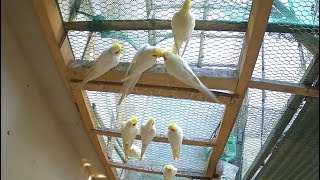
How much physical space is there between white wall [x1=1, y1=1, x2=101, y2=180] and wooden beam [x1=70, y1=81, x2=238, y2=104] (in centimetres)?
24

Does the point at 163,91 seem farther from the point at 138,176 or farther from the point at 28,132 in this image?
the point at 138,176

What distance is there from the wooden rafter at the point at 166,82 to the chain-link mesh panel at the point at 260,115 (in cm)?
10

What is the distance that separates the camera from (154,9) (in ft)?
4.21

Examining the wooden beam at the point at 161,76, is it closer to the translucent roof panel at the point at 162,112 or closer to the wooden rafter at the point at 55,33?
the wooden rafter at the point at 55,33

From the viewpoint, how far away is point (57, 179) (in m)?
2.29

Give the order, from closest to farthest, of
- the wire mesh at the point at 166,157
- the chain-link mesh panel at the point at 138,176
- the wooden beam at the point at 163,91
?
the wooden beam at the point at 163,91
the wire mesh at the point at 166,157
the chain-link mesh panel at the point at 138,176

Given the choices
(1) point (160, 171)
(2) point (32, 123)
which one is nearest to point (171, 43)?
(2) point (32, 123)

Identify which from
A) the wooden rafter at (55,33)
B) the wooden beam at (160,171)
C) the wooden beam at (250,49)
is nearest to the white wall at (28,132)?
the wooden rafter at (55,33)

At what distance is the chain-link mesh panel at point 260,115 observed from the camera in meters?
1.46

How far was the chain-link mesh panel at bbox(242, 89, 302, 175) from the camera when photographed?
146 centimetres

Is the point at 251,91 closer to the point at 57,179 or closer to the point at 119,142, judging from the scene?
the point at 119,142

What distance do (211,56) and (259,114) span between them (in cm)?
43

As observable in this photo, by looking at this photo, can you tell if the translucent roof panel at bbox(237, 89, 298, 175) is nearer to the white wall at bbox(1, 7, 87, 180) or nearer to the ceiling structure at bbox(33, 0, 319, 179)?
the ceiling structure at bbox(33, 0, 319, 179)

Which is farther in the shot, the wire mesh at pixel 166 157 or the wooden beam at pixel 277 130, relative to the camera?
the wire mesh at pixel 166 157
